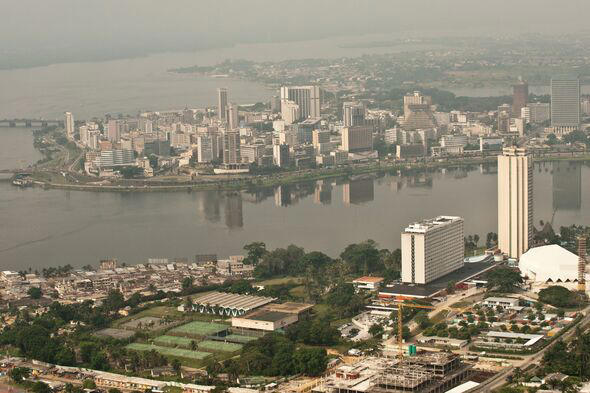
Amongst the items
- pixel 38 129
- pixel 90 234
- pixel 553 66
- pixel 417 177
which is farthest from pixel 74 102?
pixel 90 234

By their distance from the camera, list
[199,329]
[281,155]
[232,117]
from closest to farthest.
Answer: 1. [199,329]
2. [281,155]
3. [232,117]

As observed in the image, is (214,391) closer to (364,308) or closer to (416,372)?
(416,372)

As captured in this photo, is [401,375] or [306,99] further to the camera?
[306,99]

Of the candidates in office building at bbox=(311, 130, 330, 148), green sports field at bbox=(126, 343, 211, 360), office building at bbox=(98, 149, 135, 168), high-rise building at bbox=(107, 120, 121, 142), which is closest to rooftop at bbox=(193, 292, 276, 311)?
green sports field at bbox=(126, 343, 211, 360)

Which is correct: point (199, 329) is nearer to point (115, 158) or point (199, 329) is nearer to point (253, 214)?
point (253, 214)

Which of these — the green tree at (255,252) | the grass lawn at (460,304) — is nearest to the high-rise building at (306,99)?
the green tree at (255,252)

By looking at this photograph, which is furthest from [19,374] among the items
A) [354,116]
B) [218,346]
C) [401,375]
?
[354,116]

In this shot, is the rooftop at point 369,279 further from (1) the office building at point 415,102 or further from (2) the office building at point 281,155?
(1) the office building at point 415,102

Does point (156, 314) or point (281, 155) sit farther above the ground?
point (281, 155)
